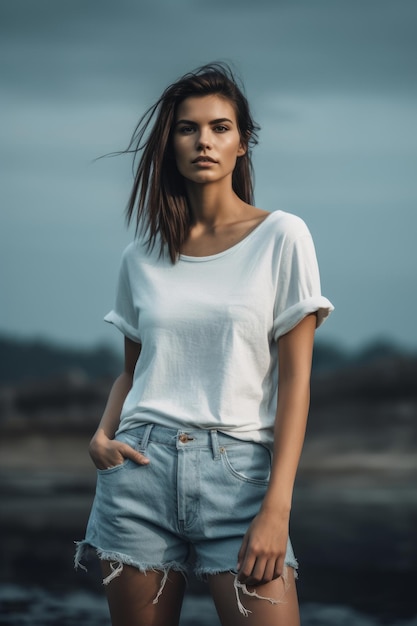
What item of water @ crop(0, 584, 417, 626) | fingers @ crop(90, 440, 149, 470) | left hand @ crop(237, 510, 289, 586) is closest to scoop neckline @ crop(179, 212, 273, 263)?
fingers @ crop(90, 440, 149, 470)

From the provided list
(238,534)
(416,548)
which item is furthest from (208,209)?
(416,548)

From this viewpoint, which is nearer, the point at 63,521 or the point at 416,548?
the point at 416,548

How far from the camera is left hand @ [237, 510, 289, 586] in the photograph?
1791mm

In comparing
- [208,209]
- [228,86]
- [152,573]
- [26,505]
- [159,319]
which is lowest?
[26,505]

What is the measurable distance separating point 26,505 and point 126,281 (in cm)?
546

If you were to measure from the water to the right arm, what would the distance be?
238 cm

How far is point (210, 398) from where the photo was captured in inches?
75.4

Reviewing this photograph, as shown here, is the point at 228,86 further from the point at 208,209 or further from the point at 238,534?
the point at 238,534

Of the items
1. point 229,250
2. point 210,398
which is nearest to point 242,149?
point 229,250

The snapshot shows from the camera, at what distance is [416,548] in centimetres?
575

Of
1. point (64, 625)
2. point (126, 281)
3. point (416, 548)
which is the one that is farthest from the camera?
point (416, 548)

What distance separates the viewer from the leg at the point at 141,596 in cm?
195

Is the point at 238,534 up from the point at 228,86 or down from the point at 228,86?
down

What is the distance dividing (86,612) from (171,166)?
2.90 metres
